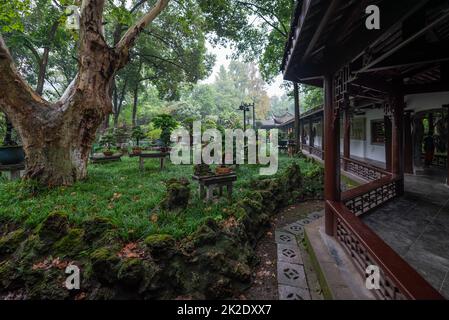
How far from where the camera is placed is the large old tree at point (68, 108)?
5.38 metres

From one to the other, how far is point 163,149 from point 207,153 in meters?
2.39

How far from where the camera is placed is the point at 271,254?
3.59 metres

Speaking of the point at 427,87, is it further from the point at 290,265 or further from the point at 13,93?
the point at 13,93

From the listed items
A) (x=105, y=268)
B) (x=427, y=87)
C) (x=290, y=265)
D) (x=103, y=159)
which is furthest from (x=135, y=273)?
(x=103, y=159)

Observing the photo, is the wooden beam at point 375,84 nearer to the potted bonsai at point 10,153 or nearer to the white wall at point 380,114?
the white wall at point 380,114

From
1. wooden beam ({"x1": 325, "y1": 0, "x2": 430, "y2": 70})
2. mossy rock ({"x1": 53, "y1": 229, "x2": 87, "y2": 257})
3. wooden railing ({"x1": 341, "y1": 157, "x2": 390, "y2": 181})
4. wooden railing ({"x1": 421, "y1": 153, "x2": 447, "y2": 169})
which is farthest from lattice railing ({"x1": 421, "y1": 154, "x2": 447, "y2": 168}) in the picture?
mossy rock ({"x1": 53, "y1": 229, "x2": 87, "y2": 257})

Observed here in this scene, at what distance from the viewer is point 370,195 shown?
4.48 meters

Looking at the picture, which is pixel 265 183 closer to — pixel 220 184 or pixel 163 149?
pixel 220 184

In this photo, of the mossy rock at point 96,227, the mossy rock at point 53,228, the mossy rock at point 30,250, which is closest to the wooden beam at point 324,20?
the mossy rock at point 96,227

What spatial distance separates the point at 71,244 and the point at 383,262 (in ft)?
13.2

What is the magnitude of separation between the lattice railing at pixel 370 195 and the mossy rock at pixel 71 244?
4.36 meters
